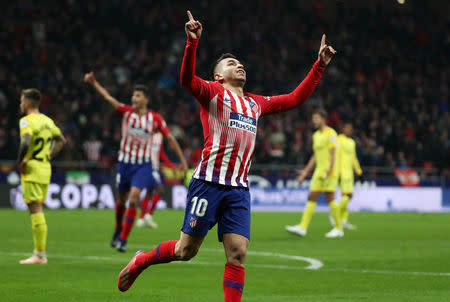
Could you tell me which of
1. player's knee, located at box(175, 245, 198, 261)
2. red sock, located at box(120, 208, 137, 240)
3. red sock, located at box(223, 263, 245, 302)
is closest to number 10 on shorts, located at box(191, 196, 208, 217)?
player's knee, located at box(175, 245, 198, 261)

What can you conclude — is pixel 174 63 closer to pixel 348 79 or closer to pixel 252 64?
pixel 252 64

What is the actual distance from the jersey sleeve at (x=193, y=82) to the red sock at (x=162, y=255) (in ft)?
3.99

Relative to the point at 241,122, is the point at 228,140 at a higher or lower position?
lower

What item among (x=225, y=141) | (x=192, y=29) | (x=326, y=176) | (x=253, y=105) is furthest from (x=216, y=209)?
(x=326, y=176)

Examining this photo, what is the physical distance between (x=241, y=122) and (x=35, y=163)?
463 centimetres

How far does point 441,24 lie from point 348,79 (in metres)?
6.66

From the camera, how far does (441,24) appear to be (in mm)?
36406

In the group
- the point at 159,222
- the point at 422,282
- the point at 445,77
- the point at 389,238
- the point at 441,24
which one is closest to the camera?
the point at 422,282

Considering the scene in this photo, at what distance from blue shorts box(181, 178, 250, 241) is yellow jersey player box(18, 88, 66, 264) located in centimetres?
430

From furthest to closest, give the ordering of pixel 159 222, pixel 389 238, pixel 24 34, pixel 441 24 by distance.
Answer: pixel 441 24
pixel 24 34
pixel 159 222
pixel 389 238

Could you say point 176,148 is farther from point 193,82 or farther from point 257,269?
point 193,82

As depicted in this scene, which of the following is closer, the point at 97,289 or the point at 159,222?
the point at 97,289

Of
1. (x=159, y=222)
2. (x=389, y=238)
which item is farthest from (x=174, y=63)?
(x=389, y=238)

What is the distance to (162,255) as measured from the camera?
6.32 meters
